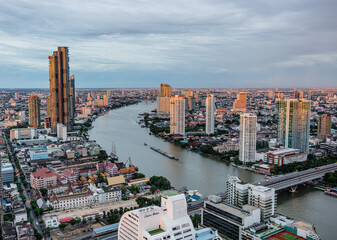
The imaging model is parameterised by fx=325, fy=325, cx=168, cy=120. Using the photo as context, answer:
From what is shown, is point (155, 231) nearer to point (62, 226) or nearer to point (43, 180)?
point (62, 226)

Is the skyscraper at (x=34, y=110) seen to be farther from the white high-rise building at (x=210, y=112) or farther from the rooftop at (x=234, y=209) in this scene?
the rooftop at (x=234, y=209)

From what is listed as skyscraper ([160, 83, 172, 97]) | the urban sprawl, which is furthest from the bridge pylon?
skyscraper ([160, 83, 172, 97])

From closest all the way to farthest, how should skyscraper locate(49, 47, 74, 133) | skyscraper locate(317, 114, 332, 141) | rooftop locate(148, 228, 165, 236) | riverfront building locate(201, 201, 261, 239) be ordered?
rooftop locate(148, 228, 165, 236) → riverfront building locate(201, 201, 261, 239) → skyscraper locate(317, 114, 332, 141) → skyscraper locate(49, 47, 74, 133)

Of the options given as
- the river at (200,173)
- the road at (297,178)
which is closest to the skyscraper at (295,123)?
the road at (297,178)

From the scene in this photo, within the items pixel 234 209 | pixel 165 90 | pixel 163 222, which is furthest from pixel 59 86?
pixel 163 222

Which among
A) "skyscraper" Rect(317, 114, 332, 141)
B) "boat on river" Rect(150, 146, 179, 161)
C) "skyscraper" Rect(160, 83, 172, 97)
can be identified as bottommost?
"boat on river" Rect(150, 146, 179, 161)

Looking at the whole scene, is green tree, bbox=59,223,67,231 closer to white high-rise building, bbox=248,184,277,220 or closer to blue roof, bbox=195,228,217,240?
blue roof, bbox=195,228,217,240
